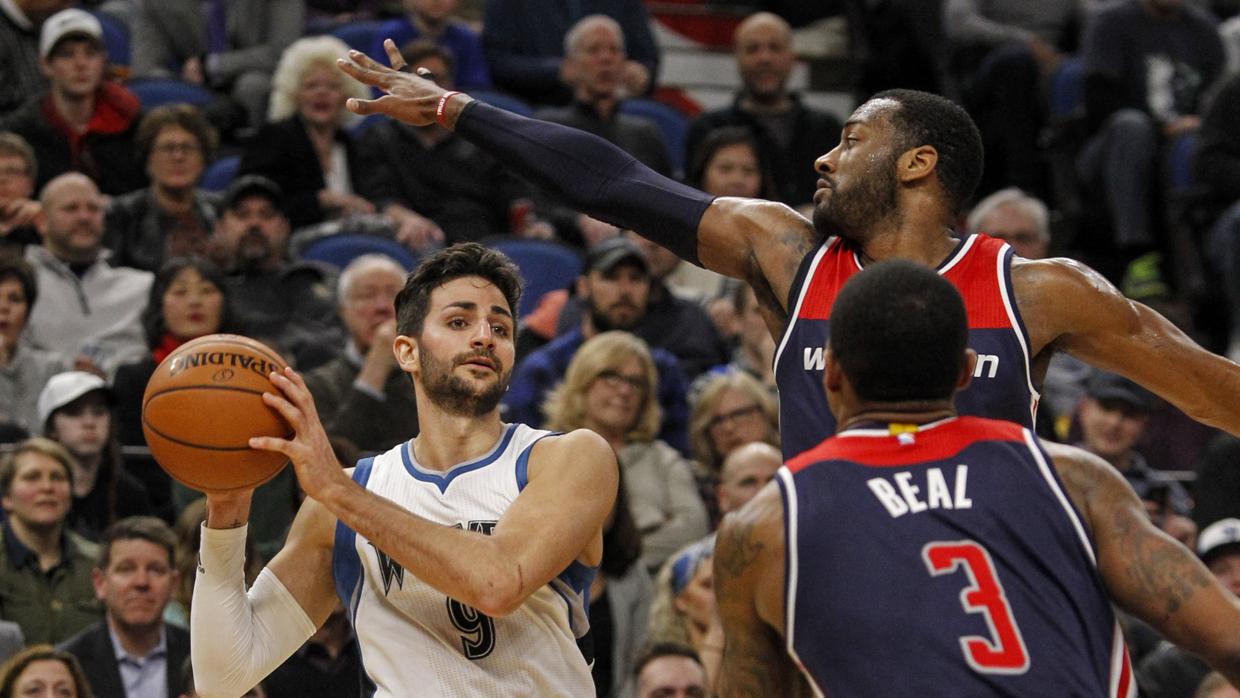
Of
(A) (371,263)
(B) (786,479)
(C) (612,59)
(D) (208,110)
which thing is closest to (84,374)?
(A) (371,263)

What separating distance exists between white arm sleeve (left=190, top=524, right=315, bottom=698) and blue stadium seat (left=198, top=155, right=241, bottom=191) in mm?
6951

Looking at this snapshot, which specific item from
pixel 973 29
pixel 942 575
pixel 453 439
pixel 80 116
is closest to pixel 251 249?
pixel 80 116

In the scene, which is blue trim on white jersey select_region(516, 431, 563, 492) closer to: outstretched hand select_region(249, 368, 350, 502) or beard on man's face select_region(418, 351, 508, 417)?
beard on man's face select_region(418, 351, 508, 417)

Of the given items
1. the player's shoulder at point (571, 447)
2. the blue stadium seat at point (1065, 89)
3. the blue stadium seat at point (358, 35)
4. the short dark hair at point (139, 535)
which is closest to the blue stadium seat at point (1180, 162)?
the blue stadium seat at point (1065, 89)

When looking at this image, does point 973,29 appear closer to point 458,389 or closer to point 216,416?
point 458,389

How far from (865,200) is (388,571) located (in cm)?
157

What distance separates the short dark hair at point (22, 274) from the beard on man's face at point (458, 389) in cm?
480

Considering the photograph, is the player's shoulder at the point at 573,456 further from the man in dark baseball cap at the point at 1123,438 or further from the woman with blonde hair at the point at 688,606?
the man in dark baseball cap at the point at 1123,438

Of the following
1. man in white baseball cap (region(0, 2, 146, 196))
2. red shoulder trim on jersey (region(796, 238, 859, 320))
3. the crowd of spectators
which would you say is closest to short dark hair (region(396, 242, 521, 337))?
red shoulder trim on jersey (region(796, 238, 859, 320))

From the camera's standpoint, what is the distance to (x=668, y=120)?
13320mm

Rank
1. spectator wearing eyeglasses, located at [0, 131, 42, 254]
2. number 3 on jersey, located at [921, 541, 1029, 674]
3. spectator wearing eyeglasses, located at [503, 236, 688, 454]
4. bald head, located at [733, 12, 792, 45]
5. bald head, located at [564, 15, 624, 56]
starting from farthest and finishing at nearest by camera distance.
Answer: bald head, located at [733, 12, 792, 45]
bald head, located at [564, 15, 624, 56]
spectator wearing eyeglasses, located at [0, 131, 42, 254]
spectator wearing eyeglasses, located at [503, 236, 688, 454]
number 3 on jersey, located at [921, 541, 1029, 674]

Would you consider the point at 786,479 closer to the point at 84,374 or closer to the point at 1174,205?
the point at 84,374

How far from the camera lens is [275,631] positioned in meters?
4.89

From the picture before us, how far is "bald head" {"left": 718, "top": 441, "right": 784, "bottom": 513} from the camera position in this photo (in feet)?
28.2
